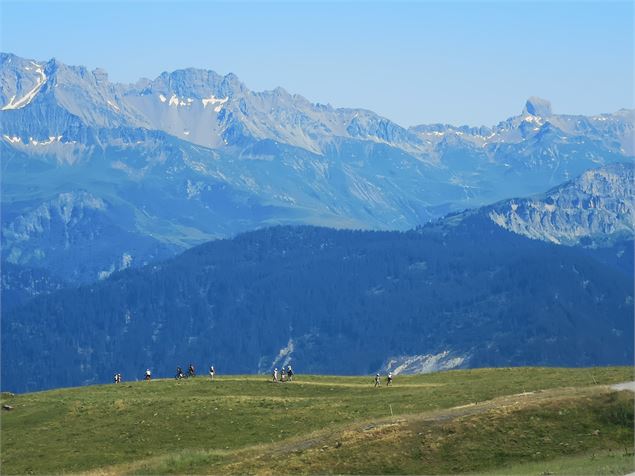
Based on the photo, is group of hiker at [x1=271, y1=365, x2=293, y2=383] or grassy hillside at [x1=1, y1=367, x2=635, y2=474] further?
group of hiker at [x1=271, y1=365, x2=293, y2=383]

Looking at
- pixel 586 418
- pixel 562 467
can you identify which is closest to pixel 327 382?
pixel 586 418

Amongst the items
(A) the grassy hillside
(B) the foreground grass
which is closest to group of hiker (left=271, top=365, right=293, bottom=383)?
(A) the grassy hillside

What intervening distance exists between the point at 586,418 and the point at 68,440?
43373 mm

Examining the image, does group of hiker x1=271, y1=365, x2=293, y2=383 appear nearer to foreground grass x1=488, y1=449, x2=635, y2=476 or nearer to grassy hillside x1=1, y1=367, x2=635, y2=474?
grassy hillside x1=1, y1=367, x2=635, y2=474

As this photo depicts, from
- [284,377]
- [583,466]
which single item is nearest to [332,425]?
[583,466]

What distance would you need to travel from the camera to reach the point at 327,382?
445 ft

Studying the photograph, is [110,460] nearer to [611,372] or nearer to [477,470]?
[477,470]

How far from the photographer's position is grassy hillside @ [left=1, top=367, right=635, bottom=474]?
85.2 metres

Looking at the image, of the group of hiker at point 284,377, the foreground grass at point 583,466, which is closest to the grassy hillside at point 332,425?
the foreground grass at point 583,466

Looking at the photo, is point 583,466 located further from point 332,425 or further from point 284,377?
point 284,377

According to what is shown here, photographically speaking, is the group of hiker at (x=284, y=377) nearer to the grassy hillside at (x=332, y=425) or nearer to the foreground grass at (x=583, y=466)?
the grassy hillside at (x=332, y=425)

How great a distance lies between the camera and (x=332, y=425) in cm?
10069

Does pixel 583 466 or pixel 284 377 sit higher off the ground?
pixel 284 377

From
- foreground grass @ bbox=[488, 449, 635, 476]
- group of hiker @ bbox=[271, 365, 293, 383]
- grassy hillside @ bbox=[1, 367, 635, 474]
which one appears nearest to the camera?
foreground grass @ bbox=[488, 449, 635, 476]
